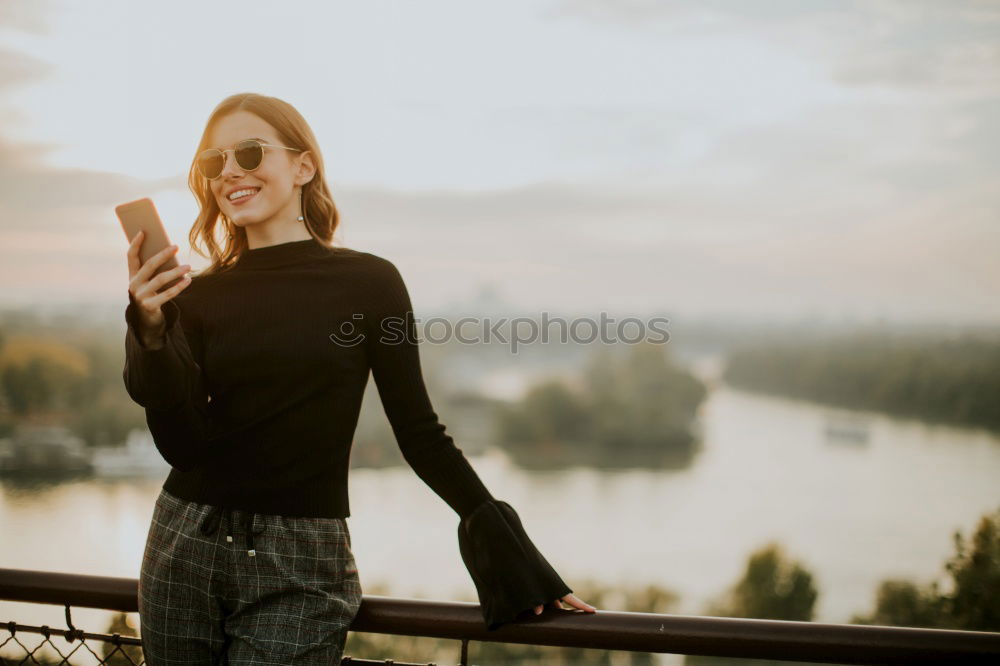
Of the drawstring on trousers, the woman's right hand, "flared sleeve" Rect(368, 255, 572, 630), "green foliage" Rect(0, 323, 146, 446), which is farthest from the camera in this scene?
"green foliage" Rect(0, 323, 146, 446)

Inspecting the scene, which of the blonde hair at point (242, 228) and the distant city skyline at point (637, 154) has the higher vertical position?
the distant city skyline at point (637, 154)

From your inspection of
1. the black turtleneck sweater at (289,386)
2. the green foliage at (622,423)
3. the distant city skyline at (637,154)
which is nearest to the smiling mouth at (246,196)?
the black turtleneck sweater at (289,386)

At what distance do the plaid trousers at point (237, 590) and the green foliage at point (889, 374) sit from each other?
198ft

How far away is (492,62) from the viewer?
74125 mm

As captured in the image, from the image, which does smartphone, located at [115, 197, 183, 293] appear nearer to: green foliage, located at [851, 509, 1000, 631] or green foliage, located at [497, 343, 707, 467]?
green foliage, located at [851, 509, 1000, 631]

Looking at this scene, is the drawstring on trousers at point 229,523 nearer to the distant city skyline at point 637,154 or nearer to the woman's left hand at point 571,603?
the woman's left hand at point 571,603

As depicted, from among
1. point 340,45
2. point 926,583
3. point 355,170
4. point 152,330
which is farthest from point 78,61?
point 926,583

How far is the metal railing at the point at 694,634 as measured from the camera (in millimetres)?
1410

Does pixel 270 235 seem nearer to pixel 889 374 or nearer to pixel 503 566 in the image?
pixel 503 566

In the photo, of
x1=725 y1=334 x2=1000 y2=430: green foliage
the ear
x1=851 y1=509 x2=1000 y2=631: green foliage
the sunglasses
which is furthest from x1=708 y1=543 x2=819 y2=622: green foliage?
the sunglasses

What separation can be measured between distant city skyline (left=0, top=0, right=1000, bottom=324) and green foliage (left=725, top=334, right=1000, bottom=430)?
6.99 meters

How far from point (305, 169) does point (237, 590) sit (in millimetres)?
866

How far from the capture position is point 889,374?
5969 centimetres

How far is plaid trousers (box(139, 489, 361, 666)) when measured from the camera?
4.63ft
